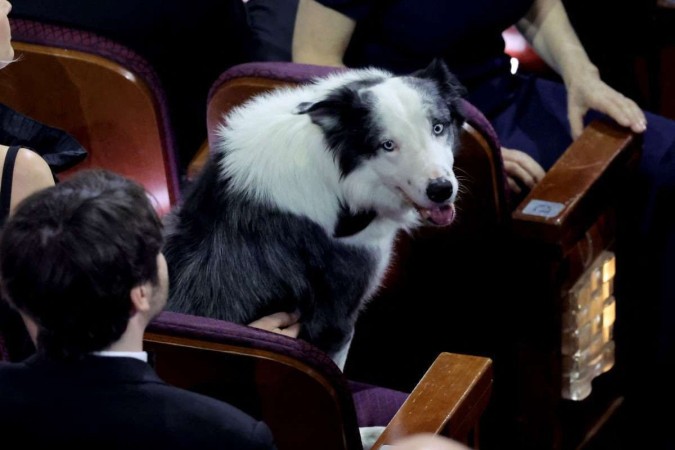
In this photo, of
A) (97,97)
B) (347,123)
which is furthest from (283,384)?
(97,97)

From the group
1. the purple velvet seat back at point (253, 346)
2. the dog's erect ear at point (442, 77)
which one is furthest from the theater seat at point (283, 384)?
the dog's erect ear at point (442, 77)

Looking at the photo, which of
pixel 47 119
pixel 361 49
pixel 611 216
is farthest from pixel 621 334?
pixel 47 119

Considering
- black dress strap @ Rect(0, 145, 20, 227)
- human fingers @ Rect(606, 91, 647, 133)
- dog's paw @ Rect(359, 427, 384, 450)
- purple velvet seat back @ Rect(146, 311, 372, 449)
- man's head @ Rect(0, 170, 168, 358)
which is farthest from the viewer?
human fingers @ Rect(606, 91, 647, 133)

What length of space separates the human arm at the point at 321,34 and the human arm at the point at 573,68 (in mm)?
454

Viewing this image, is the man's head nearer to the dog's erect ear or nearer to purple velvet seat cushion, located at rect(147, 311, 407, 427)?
purple velvet seat cushion, located at rect(147, 311, 407, 427)

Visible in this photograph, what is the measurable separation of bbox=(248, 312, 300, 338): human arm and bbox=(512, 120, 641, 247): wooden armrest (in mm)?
392

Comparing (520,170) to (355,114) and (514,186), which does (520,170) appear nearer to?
(514,186)

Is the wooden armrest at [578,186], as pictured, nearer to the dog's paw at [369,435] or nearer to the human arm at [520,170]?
the human arm at [520,170]

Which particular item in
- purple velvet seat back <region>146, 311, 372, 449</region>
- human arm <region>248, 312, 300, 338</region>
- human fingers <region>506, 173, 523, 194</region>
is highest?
purple velvet seat back <region>146, 311, 372, 449</region>

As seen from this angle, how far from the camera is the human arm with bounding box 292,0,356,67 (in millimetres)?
2154

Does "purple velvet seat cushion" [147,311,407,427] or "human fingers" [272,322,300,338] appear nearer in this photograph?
"purple velvet seat cushion" [147,311,407,427]

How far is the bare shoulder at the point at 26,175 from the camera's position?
1.53 metres

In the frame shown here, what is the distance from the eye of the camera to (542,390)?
6.57ft

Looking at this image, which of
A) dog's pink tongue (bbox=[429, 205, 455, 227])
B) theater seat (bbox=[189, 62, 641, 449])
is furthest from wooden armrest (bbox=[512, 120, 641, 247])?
dog's pink tongue (bbox=[429, 205, 455, 227])
